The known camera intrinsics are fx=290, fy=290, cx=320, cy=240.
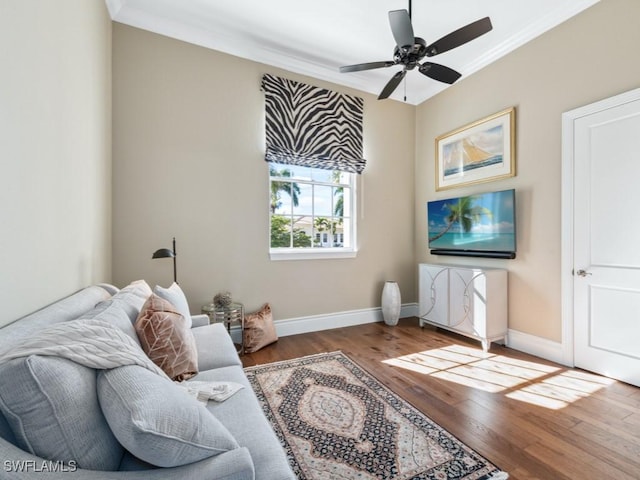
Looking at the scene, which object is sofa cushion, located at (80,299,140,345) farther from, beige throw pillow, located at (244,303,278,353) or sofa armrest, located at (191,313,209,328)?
beige throw pillow, located at (244,303,278,353)

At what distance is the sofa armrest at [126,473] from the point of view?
60cm

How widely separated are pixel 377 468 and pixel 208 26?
3.83 meters

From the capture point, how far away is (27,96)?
120 cm

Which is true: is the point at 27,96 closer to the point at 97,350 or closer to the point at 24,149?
the point at 24,149

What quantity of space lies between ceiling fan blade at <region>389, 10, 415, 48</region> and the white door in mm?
1759

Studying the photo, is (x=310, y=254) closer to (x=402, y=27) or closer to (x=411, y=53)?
(x=411, y=53)

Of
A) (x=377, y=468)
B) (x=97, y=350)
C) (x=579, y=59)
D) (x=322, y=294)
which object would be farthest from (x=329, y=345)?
(x=579, y=59)

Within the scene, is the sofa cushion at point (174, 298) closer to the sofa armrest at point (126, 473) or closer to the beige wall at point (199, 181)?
the beige wall at point (199, 181)

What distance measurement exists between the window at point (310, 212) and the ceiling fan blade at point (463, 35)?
186 cm

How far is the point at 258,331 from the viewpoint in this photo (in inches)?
116

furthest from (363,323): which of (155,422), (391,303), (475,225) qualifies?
(155,422)

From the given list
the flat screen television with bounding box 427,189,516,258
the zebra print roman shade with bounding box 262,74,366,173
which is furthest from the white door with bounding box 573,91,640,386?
the zebra print roman shade with bounding box 262,74,366,173

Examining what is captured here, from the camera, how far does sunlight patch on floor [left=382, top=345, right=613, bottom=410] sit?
2.13 meters

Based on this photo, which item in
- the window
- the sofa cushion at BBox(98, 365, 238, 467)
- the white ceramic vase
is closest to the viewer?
the sofa cushion at BBox(98, 365, 238, 467)
